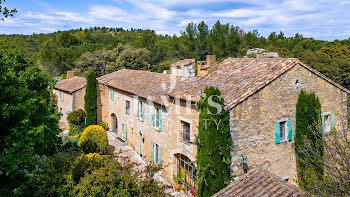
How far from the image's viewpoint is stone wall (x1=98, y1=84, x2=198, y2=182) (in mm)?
12570

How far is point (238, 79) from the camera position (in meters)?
12.6

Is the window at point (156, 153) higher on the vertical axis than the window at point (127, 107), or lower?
lower

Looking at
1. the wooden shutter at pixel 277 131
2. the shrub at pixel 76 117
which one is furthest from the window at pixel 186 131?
the shrub at pixel 76 117

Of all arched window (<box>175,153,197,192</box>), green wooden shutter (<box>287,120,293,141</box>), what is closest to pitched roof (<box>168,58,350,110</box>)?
green wooden shutter (<box>287,120,293,141</box>)

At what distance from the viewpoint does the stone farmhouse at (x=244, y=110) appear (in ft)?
36.2

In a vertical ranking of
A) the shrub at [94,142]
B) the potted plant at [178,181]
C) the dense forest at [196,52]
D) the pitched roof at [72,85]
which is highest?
the dense forest at [196,52]

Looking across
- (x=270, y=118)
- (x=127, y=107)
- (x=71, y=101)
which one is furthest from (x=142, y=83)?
(x=270, y=118)

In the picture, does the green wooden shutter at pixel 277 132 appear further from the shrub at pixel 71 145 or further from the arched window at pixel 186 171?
the shrub at pixel 71 145

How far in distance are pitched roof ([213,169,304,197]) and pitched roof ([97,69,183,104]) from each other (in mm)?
7498

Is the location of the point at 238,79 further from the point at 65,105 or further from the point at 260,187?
the point at 65,105

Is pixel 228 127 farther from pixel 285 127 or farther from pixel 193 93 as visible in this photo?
pixel 285 127

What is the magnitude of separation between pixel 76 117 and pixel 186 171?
1422 cm

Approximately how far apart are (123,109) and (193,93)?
414 inches

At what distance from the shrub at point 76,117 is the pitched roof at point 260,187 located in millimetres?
18997
